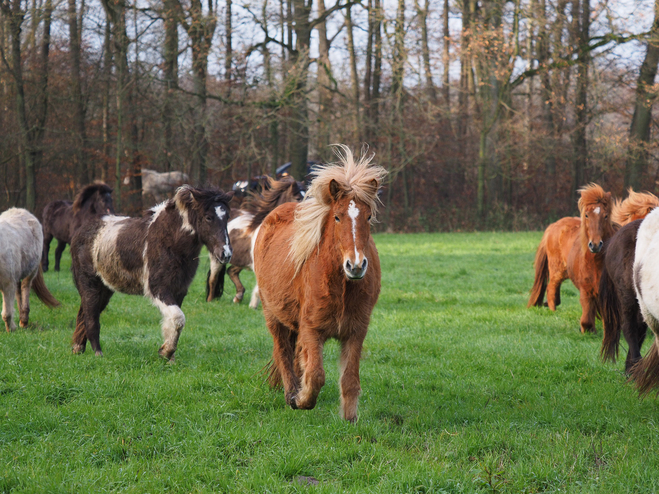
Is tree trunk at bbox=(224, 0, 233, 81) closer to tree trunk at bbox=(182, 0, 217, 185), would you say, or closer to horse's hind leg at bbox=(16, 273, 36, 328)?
tree trunk at bbox=(182, 0, 217, 185)

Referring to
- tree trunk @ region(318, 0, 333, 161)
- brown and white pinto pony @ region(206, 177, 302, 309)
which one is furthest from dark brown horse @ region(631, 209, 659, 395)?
tree trunk @ region(318, 0, 333, 161)

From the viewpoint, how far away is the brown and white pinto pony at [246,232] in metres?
9.63

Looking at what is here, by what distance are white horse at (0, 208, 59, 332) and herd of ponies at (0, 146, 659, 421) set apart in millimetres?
19

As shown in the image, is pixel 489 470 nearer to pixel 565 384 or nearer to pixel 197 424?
pixel 197 424

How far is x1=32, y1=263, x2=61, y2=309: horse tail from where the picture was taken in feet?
29.8

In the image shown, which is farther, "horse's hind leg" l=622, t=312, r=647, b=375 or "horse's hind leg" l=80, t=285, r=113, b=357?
"horse's hind leg" l=80, t=285, r=113, b=357

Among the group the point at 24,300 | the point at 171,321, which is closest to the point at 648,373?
the point at 171,321

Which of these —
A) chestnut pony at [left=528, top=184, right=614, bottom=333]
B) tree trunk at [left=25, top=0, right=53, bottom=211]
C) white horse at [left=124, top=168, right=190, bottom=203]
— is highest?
tree trunk at [left=25, top=0, right=53, bottom=211]

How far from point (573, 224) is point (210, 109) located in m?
15.0

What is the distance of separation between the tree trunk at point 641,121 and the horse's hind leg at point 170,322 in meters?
20.7

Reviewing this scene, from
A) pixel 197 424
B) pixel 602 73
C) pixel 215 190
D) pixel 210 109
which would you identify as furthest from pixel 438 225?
pixel 197 424

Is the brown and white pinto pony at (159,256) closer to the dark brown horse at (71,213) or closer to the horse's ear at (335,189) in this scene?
the horse's ear at (335,189)

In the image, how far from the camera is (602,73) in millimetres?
22938

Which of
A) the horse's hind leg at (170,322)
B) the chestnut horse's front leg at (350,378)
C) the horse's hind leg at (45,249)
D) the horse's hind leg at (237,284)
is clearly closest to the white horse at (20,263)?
the horse's hind leg at (170,322)
